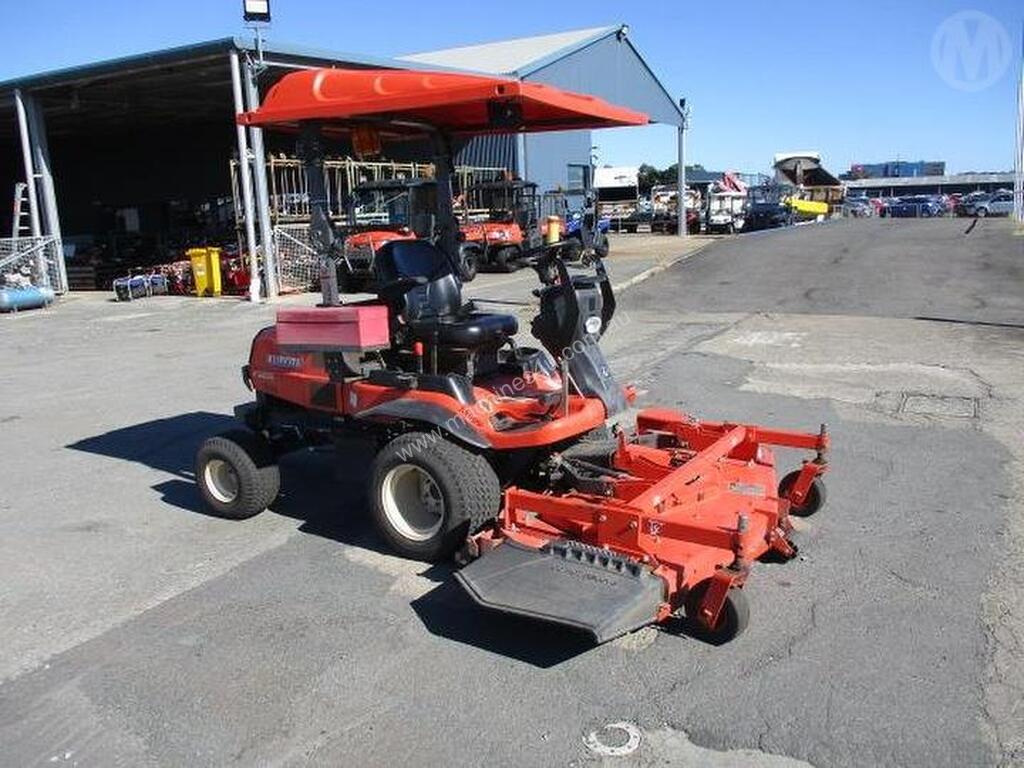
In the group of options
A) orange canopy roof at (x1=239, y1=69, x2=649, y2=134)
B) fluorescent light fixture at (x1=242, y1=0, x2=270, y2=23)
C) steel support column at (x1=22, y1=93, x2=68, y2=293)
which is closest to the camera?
orange canopy roof at (x1=239, y1=69, x2=649, y2=134)

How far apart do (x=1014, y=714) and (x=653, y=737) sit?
1.21 metres

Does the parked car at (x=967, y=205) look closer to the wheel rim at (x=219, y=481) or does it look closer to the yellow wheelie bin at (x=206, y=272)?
the yellow wheelie bin at (x=206, y=272)

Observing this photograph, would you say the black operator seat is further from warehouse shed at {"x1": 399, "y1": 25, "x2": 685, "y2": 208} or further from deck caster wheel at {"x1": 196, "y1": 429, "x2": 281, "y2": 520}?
warehouse shed at {"x1": 399, "y1": 25, "x2": 685, "y2": 208}

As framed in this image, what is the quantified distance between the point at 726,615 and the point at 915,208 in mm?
52919

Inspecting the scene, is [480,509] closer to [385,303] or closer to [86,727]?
[385,303]

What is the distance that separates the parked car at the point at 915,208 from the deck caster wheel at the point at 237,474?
50.0m

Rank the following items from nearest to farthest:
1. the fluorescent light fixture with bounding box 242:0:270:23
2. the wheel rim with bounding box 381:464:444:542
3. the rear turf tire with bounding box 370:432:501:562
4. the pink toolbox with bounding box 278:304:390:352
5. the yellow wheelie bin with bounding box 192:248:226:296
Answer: the rear turf tire with bounding box 370:432:501:562, the wheel rim with bounding box 381:464:444:542, the pink toolbox with bounding box 278:304:390:352, the fluorescent light fixture with bounding box 242:0:270:23, the yellow wheelie bin with bounding box 192:248:226:296

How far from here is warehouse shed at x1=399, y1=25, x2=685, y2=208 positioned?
2658cm

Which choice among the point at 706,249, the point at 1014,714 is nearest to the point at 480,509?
the point at 1014,714

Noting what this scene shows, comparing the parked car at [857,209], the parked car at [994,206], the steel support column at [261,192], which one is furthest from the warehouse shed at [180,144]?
the parked car at [994,206]

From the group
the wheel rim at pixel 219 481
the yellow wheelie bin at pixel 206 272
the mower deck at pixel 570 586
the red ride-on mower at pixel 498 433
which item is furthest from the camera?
the yellow wheelie bin at pixel 206 272

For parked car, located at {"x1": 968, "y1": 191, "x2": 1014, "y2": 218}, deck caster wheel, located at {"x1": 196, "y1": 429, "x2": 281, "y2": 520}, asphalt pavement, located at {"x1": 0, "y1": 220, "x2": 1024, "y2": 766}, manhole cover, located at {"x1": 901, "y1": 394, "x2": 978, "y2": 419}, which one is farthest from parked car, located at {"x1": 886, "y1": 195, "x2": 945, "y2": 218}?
deck caster wheel, located at {"x1": 196, "y1": 429, "x2": 281, "y2": 520}

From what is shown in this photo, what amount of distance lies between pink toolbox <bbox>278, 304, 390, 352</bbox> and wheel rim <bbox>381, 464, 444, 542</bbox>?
0.69 m

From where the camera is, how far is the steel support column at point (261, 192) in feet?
53.8
